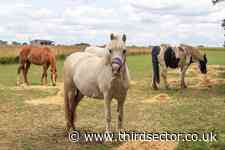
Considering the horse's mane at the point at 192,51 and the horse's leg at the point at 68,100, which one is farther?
the horse's mane at the point at 192,51

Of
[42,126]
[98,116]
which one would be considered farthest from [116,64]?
[98,116]

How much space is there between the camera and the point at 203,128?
372 inches

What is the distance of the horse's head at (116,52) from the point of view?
7.35 metres

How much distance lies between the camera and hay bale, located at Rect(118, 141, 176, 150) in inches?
284

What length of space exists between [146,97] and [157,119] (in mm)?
4559

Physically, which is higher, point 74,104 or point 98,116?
point 74,104

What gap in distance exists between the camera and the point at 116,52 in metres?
7.46

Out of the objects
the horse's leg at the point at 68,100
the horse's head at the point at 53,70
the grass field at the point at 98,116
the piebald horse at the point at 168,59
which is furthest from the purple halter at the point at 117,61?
the horse's head at the point at 53,70

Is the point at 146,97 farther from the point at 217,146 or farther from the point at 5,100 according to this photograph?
the point at 217,146

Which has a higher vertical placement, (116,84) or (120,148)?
(116,84)

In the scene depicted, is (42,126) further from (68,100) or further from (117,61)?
(117,61)

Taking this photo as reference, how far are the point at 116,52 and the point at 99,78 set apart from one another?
0.86 metres

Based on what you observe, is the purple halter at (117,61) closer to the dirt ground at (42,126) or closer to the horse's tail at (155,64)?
the dirt ground at (42,126)

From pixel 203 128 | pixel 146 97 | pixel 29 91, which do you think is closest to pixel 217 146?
pixel 203 128
